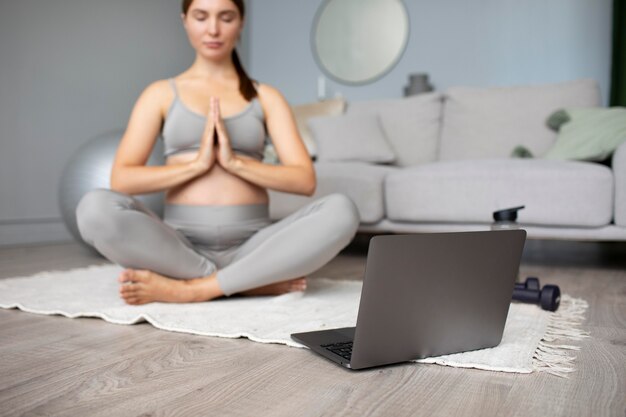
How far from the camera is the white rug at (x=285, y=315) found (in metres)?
1.06

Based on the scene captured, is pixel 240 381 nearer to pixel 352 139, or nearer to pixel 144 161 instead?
pixel 144 161

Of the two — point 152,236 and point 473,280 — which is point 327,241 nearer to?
point 152,236

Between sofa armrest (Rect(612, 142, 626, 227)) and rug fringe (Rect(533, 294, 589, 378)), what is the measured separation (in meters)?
0.74

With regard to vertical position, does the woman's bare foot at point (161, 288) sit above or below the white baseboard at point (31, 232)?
above

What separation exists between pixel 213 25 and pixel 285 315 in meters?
0.81

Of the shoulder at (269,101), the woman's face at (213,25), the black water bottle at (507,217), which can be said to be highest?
the woman's face at (213,25)

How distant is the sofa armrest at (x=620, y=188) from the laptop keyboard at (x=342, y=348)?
1606 millimetres

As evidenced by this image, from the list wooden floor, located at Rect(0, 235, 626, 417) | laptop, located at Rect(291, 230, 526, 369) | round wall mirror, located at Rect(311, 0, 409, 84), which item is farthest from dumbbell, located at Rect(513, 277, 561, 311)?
round wall mirror, located at Rect(311, 0, 409, 84)

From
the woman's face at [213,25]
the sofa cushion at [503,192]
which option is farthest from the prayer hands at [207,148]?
the sofa cushion at [503,192]

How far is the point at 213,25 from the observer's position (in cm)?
159

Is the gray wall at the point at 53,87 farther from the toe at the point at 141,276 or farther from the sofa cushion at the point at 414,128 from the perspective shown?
the toe at the point at 141,276

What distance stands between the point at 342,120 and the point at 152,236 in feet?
6.47

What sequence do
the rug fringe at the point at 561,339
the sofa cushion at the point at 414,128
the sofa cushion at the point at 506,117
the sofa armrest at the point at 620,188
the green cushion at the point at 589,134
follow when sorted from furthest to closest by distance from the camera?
1. the sofa cushion at the point at 414,128
2. the sofa cushion at the point at 506,117
3. the green cushion at the point at 589,134
4. the sofa armrest at the point at 620,188
5. the rug fringe at the point at 561,339

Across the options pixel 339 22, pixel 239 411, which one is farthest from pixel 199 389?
pixel 339 22
